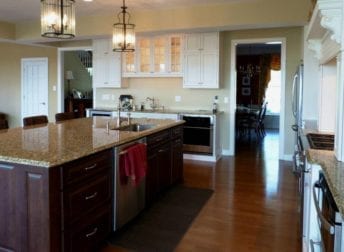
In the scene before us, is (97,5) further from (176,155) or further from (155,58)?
(176,155)

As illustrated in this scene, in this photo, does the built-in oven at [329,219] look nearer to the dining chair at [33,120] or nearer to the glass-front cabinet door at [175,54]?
the dining chair at [33,120]

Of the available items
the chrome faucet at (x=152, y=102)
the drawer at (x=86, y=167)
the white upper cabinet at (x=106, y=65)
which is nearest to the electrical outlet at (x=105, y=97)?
the white upper cabinet at (x=106, y=65)

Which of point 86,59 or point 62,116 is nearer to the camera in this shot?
point 62,116

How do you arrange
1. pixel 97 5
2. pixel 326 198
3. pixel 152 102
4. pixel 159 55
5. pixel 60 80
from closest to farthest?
pixel 326 198
pixel 97 5
pixel 159 55
pixel 152 102
pixel 60 80

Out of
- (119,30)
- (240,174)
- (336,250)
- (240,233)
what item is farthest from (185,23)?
(336,250)

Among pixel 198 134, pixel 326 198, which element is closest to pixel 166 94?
pixel 198 134

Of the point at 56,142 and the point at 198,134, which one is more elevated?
the point at 56,142

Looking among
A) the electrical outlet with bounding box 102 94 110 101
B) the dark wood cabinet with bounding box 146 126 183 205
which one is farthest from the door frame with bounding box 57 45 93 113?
the dark wood cabinet with bounding box 146 126 183 205

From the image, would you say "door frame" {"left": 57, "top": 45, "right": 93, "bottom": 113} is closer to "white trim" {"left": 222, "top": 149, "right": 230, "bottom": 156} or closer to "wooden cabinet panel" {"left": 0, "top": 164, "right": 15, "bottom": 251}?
"white trim" {"left": 222, "top": 149, "right": 230, "bottom": 156}

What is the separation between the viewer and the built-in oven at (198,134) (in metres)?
6.27

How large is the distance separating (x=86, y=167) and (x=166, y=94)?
4.77m

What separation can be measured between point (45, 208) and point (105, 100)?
571 cm

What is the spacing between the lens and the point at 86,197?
2.62 m

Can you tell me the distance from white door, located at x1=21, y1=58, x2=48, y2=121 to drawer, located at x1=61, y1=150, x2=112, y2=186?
21.0ft
